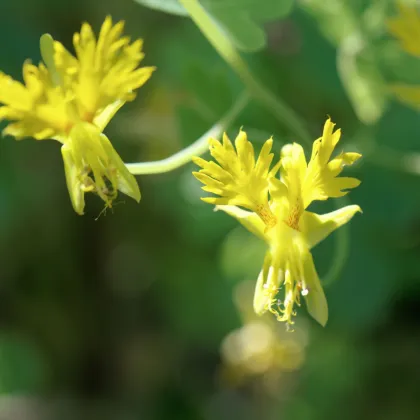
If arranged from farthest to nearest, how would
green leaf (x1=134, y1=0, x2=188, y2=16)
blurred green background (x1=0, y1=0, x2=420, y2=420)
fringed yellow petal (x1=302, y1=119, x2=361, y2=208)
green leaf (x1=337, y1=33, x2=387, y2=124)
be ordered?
blurred green background (x1=0, y1=0, x2=420, y2=420), green leaf (x1=337, y1=33, x2=387, y2=124), green leaf (x1=134, y1=0, x2=188, y2=16), fringed yellow petal (x1=302, y1=119, x2=361, y2=208)

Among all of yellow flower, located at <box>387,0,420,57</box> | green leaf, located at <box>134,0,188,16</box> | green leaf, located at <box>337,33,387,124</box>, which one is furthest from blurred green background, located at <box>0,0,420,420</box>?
green leaf, located at <box>134,0,188,16</box>

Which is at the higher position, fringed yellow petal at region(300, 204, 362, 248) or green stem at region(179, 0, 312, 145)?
green stem at region(179, 0, 312, 145)

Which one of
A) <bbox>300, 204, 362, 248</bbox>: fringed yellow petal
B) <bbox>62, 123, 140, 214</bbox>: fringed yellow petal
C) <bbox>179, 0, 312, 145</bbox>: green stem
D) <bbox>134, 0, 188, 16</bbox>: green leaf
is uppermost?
<bbox>134, 0, 188, 16</bbox>: green leaf

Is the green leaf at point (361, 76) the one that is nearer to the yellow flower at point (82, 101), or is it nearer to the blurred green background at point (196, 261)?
the blurred green background at point (196, 261)

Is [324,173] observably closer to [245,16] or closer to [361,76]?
[245,16]

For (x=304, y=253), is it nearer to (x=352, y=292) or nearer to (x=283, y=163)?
(x=283, y=163)

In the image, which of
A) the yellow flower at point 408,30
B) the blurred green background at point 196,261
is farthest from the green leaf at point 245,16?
the blurred green background at point 196,261

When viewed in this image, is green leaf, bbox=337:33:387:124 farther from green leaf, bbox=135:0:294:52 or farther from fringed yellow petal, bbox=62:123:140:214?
fringed yellow petal, bbox=62:123:140:214

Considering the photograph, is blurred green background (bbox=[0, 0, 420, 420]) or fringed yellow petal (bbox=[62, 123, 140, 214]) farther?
blurred green background (bbox=[0, 0, 420, 420])

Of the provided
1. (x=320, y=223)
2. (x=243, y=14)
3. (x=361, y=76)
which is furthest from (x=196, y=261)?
(x=320, y=223)
